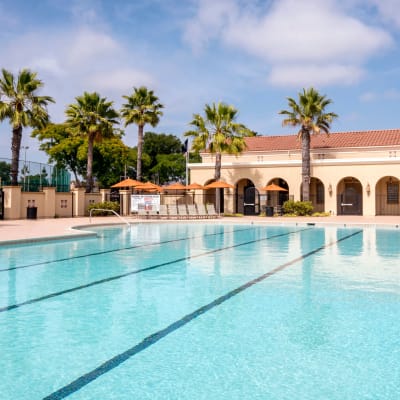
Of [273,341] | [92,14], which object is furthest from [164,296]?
[92,14]

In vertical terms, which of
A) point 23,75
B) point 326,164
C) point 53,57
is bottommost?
point 326,164

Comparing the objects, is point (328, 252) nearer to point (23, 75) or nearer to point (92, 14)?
point (92, 14)

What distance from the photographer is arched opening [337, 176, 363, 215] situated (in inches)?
1390

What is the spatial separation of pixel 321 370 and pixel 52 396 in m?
2.40

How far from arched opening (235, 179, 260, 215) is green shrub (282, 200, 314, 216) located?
3870 millimetres

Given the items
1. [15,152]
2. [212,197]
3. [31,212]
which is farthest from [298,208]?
[15,152]

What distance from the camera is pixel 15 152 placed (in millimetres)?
29078

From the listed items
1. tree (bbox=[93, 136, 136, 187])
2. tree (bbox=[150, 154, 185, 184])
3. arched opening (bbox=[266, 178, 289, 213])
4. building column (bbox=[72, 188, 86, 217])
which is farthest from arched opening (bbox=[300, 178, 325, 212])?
tree (bbox=[150, 154, 185, 184])

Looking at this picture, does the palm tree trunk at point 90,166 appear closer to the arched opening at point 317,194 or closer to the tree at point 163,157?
the arched opening at point 317,194

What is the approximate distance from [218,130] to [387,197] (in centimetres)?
1335

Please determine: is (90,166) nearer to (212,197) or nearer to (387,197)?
(212,197)

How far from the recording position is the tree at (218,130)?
3475 cm

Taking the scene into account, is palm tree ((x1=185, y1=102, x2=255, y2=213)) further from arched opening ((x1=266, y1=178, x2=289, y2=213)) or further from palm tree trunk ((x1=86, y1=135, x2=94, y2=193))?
palm tree trunk ((x1=86, y1=135, x2=94, y2=193))

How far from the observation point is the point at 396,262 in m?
11.8
